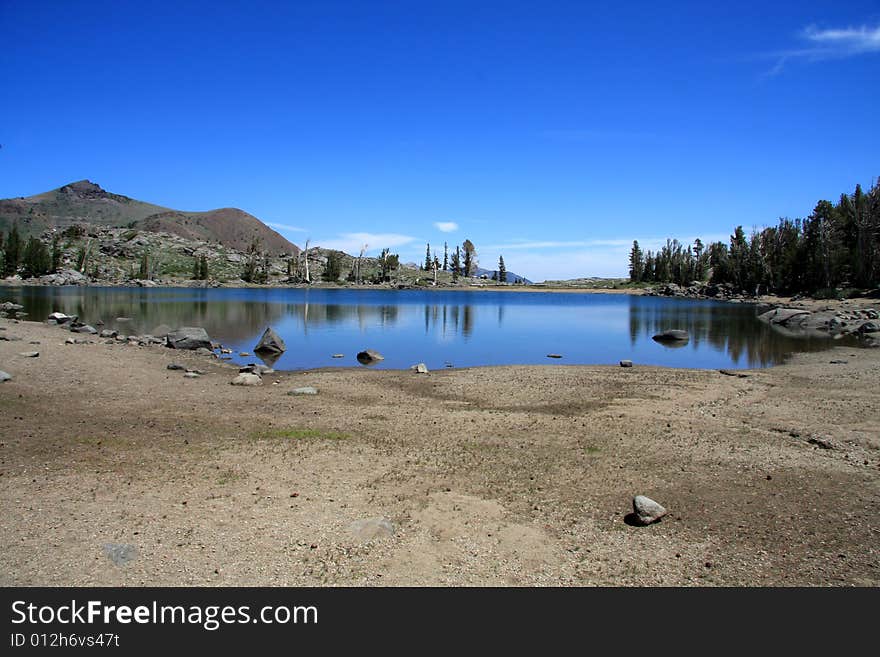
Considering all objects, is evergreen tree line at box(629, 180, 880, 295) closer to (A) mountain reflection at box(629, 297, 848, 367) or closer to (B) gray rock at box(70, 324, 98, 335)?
(A) mountain reflection at box(629, 297, 848, 367)

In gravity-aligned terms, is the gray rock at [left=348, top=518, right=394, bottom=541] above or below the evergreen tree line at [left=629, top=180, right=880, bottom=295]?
below

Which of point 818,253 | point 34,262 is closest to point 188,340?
point 818,253

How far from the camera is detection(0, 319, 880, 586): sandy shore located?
8.12 meters

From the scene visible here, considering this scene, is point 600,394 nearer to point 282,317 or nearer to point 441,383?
point 441,383

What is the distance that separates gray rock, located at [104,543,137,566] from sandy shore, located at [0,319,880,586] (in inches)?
2.0

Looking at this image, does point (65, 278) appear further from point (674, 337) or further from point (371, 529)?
point (371, 529)

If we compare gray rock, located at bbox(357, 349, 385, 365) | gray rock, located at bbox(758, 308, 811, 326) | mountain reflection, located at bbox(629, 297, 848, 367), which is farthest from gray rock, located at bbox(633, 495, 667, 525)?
gray rock, located at bbox(758, 308, 811, 326)

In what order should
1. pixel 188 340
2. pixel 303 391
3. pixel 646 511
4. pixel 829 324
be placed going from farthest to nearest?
pixel 829 324 → pixel 188 340 → pixel 303 391 → pixel 646 511

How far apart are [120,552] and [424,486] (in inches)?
223

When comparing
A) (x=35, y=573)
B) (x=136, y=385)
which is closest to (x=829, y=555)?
(x=35, y=573)

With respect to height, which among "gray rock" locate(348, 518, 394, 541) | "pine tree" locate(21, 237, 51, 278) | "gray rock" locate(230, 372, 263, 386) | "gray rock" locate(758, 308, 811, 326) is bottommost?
"gray rock" locate(348, 518, 394, 541)

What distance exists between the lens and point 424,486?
1160cm

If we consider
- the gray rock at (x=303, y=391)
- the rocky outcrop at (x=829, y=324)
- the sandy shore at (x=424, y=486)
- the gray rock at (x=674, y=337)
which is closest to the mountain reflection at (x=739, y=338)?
the gray rock at (x=674, y=337)

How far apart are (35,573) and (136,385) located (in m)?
15.0
